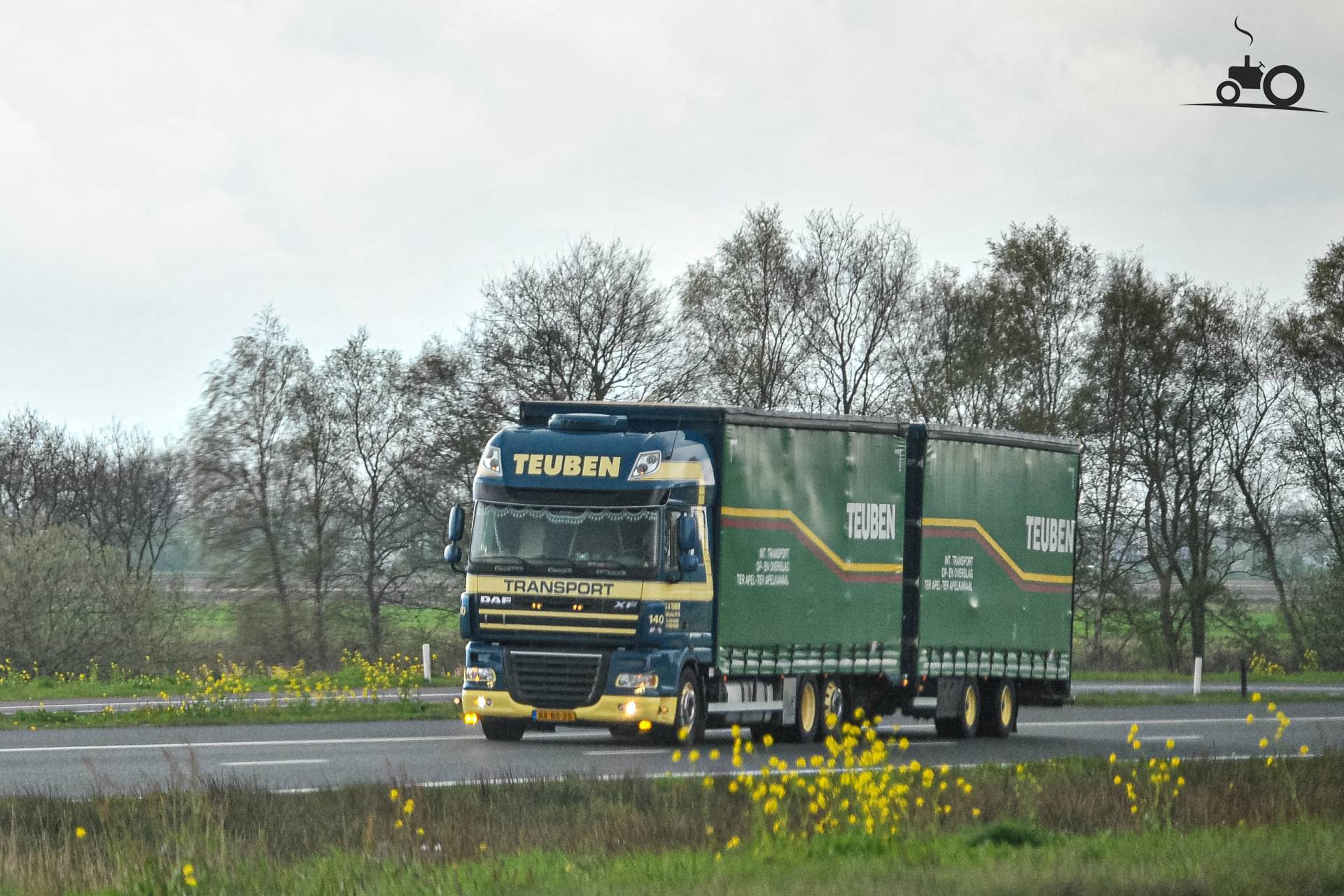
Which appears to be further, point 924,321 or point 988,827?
point 924,321

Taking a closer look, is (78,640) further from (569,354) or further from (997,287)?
(997,287)

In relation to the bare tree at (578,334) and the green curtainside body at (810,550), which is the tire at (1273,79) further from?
the bare tree at (578,334)

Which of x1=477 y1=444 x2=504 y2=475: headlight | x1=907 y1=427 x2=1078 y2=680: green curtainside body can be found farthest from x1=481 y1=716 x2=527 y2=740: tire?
x1=907 y1=427 x2=1078 y2=680: green curtainside body

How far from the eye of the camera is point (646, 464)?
67.5 ft

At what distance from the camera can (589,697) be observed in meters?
20.5

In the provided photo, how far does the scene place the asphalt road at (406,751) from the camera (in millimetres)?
16688

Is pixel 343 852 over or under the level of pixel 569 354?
under

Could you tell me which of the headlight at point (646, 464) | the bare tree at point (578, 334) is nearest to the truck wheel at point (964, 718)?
the headlight at point (646, 464)

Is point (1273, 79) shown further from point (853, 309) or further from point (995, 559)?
point (853, 309)

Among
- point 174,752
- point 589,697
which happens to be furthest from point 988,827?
point 174,752

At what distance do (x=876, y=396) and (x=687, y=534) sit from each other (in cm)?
3659

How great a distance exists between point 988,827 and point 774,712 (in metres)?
9.97

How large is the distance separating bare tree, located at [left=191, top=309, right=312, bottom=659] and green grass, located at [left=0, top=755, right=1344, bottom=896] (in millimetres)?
43521

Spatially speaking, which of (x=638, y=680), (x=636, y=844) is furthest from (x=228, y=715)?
(x=636, y=844)
